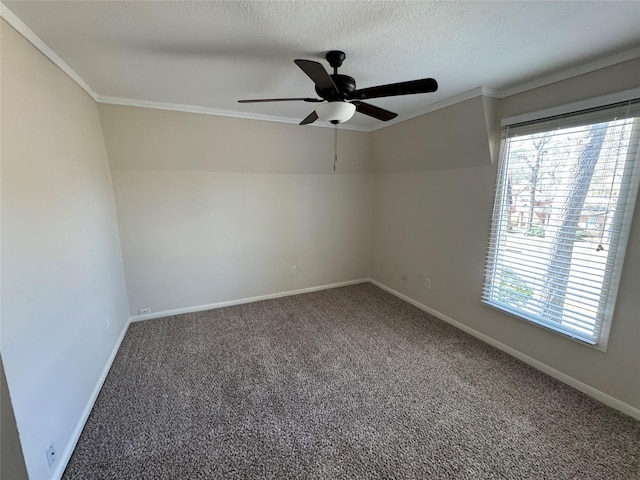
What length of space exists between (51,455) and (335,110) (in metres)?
2.50

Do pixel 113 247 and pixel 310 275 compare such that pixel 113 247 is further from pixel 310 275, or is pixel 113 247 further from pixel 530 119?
pixel 530 119

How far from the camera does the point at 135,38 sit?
1648mm

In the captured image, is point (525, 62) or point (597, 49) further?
point (525, 62)

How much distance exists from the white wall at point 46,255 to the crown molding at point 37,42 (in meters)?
0.05

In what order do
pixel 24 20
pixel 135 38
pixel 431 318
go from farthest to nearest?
pixel 431 318 < pixel 135 38 < pixel 24 20

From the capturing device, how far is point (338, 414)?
1929 mm

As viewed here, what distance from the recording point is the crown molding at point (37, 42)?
4.50 ft

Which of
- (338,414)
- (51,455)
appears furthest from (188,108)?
(338,414)

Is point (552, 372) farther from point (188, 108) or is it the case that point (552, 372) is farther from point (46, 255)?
point (188, 108)

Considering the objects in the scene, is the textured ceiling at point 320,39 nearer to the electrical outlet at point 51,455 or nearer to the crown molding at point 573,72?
the crown molding at point 573,72

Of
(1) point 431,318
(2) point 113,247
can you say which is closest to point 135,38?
(2) point 113,247

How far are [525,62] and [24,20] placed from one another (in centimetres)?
307

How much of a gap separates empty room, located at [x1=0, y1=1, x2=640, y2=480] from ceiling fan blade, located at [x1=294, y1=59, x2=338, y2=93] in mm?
41

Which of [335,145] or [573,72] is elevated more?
[573,72]
